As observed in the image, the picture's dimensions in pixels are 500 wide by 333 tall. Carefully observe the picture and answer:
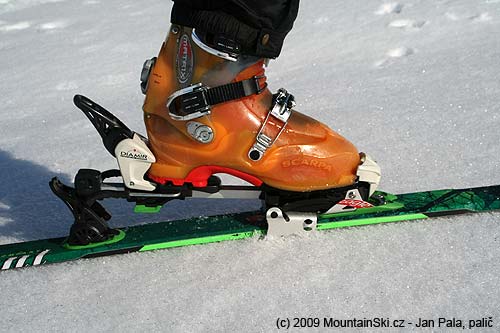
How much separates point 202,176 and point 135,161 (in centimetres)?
20

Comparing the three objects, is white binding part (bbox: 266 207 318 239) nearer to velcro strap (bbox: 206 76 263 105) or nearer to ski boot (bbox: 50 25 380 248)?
ski boot (bbox: 50 25 380 248)

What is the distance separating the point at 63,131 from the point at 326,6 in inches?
83.8

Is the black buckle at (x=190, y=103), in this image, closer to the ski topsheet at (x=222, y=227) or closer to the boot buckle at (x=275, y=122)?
the boot buckle at (x=275, y=122)

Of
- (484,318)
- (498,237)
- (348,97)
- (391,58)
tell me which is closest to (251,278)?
(484,318)

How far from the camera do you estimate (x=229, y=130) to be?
1.67 metres

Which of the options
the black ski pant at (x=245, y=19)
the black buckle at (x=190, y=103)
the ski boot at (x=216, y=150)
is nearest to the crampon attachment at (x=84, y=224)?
the ski boot at (x=216, y=150)

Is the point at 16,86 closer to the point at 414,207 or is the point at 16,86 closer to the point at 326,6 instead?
the point at 326,6

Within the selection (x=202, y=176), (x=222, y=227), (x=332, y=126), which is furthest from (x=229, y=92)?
(x=332, y=126)

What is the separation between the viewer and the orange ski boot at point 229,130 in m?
1.60

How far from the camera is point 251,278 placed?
5.23 ft

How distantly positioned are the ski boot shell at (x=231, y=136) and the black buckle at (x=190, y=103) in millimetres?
10

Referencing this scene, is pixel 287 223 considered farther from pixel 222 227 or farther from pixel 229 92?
pixel 229 92

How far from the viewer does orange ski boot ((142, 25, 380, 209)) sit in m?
1.60

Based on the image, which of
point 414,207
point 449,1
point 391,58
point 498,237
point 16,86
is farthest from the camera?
point 449,1
